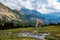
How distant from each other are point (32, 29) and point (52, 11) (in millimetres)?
5746

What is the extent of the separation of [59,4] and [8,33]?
32.8ft

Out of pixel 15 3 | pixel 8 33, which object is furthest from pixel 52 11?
pixel 8 33

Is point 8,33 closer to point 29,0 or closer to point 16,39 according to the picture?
point 16,39

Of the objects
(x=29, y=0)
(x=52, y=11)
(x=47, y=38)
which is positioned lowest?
(x=47, y=38)

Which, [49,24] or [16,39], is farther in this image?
[49,24]

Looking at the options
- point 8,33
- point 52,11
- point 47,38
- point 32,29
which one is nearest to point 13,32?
point 8,33

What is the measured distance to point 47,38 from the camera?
2816 centimetres

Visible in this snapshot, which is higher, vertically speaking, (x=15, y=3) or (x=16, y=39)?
(x=15, y=3)

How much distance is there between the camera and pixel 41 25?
106 feet

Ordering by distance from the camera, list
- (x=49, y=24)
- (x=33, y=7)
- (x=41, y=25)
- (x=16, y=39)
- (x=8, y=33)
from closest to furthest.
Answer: (x=16, y=39), (x=8, y=33), (x=41, y=25), (x=33, y=7), (x=49, y=24)

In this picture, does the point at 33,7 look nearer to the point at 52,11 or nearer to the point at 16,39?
the point at 52,11

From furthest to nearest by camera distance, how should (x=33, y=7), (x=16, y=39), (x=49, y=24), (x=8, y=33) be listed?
(x=49, y=24) → (x=33, y=7) → (x=8, y=33) → (x=16, y=39)

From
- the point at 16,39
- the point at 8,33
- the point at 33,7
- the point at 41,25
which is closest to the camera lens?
the point at 16,39

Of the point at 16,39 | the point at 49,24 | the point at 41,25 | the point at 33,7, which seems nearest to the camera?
the point at 16,39
